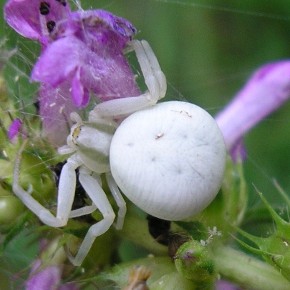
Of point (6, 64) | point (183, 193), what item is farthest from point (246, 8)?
point (183, 193)

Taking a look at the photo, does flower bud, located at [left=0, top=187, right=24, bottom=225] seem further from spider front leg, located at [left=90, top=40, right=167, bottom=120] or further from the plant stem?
the plant stem

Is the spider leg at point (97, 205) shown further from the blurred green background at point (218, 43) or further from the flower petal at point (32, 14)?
the blurred green background at point (218, 43)

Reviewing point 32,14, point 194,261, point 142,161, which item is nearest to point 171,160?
point 142,161

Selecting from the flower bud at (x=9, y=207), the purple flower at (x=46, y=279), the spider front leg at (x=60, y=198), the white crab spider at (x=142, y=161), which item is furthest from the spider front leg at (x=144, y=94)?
the purple flower at (x=46, y=279)

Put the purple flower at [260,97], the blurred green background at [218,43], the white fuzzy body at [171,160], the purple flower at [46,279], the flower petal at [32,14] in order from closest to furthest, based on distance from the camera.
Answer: the white fuzzy body at [171,160] → the flower petal at [32,14] → the purple flower at [46,279] → the purple flower at [260,97] → the blurred green background at [218,43]

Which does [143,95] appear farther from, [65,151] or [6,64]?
[6,64]

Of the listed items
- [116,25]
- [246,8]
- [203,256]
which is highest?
[116,25]

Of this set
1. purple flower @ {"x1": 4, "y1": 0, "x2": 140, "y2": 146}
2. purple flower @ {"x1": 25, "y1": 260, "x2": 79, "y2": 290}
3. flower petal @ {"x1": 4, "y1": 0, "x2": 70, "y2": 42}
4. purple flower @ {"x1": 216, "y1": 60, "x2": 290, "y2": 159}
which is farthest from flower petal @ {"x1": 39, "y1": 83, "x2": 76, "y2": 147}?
purple flower @ {"x1": 216, "y1": 60, "x2": 290, "y2": 159}
